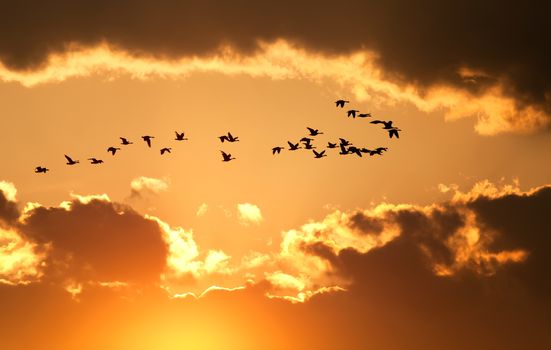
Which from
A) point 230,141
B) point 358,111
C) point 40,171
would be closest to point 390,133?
point 358,111

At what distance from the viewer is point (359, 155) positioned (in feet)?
648

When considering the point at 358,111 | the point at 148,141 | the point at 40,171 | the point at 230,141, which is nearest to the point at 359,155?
the point at 358,111

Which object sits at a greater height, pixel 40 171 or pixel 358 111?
pixel 358 111

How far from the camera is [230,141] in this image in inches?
7854

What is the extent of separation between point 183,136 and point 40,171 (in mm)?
29122

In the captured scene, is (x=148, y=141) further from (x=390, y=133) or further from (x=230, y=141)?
(x=390, y=133)

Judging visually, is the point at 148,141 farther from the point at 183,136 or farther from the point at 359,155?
the point at 359,155

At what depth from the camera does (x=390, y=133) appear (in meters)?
192

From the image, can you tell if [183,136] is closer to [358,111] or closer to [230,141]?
[230,141]

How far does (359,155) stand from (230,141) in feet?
83.7

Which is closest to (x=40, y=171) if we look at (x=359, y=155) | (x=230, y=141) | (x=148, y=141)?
(x=148, y=141)

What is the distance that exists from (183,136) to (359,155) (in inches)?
1368

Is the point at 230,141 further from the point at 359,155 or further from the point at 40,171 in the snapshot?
the point at 40,171

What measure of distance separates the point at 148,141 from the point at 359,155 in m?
41.3
